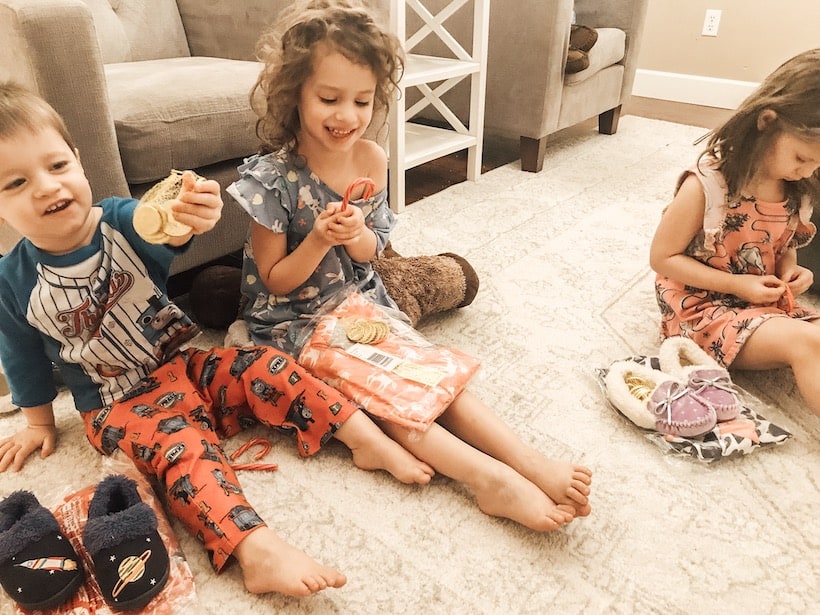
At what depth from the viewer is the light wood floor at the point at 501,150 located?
7.13 ft

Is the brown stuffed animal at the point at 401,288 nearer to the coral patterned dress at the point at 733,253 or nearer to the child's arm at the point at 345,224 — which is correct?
the child's arm at the point at 345,224

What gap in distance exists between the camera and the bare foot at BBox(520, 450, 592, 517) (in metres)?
0.85

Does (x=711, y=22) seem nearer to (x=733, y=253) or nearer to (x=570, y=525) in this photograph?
(x=733, y=253)

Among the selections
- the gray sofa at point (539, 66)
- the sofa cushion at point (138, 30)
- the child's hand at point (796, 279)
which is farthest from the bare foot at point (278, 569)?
the gray sofa at point (539, 66)

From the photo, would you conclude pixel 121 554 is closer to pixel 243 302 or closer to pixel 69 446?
pixel 69 446

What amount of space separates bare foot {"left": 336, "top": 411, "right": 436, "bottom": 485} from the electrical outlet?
115 inches

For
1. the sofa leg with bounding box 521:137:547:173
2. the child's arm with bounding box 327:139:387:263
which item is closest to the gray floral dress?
the child's arm with bounding box 327:139:387:263

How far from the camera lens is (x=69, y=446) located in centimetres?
99

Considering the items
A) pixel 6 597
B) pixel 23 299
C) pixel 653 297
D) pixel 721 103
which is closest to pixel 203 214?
pixel 23 299

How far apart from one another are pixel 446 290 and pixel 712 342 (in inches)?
19.7

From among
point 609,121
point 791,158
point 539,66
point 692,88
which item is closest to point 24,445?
point 791,158

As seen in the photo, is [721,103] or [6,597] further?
[721,103]

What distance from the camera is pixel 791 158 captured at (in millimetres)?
1054

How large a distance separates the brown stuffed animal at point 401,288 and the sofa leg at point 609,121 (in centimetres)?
167
